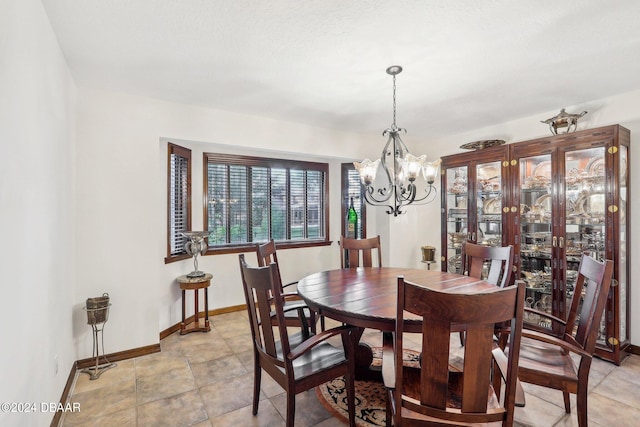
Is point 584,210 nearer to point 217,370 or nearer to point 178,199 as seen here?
point 217,370

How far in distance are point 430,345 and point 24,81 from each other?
86.8 inches

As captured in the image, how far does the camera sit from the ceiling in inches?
67.3

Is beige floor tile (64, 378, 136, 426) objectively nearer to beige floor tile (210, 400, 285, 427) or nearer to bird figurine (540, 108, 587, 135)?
beige floor tile (210, 400, 285, 427)

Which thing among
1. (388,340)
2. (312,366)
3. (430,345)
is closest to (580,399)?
(388,340)

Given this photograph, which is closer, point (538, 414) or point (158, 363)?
point (538, 414)

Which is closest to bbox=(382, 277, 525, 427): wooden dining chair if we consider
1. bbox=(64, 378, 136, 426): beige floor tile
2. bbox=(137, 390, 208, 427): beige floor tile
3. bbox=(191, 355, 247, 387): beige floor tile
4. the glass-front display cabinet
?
bbox=(137, 390, 208, 427): beige floor tile

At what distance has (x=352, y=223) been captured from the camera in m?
4.86

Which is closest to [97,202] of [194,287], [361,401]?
[194,287]

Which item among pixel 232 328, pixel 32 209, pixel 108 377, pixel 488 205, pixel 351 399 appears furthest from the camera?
pixel 488 205

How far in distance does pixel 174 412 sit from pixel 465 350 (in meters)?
1.97

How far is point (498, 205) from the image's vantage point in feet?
12.2

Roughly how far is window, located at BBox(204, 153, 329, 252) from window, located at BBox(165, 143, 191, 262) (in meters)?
0.28

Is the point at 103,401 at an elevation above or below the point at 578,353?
below

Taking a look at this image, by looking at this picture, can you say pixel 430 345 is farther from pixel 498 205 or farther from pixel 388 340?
pixel 498 205
